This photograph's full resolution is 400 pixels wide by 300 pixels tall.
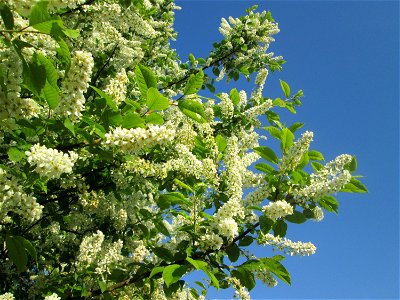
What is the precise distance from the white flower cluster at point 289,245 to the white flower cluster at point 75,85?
2209 millimetres

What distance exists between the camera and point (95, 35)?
19.6ft

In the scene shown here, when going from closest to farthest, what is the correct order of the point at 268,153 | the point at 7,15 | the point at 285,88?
the point at 7,15 → the point at 268,153 → the point at 285,88

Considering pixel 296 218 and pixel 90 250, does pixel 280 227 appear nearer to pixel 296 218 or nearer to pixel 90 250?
pixel 296 218

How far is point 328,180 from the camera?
4.01 metres

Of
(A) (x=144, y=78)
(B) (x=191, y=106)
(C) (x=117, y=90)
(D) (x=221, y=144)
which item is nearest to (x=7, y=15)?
(A) (x=144, y=78)

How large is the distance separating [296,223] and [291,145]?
29.2 inches

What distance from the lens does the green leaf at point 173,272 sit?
3.52m

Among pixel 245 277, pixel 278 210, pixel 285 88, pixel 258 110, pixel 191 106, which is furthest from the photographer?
pixel 285 88

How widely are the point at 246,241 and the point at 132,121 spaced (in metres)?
1.73

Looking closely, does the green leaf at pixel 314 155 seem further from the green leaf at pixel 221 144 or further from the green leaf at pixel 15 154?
the green leaf at pixel 15 154

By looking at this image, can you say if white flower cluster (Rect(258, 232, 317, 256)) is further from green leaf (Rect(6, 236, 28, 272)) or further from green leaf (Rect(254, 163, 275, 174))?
green leaf (Rect(6, 236, 28, 272))

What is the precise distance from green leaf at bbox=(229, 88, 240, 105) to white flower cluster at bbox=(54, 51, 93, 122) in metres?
2.92

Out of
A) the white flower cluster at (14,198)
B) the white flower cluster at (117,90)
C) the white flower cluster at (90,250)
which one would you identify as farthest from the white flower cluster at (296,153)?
the white flower cluster at (90,250)

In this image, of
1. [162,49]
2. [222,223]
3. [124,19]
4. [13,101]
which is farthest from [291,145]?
[162,49]
